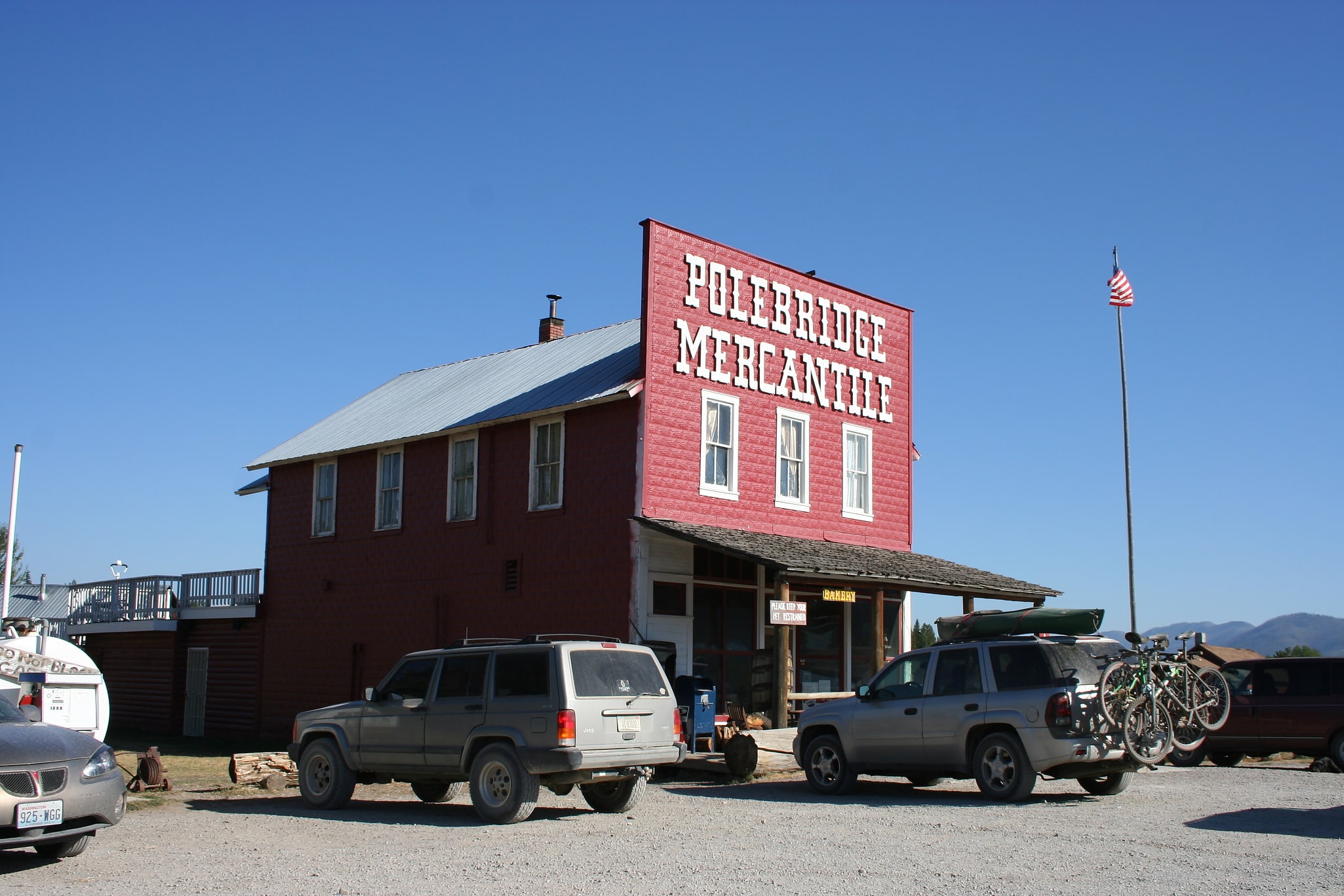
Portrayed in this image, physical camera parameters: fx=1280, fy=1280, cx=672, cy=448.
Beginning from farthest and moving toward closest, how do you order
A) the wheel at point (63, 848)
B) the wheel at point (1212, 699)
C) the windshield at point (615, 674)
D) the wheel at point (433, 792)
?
the wheel at point (433, 792) → the wheel at point (1212, 699) → the windshield at point (615, 674) → the wheel at point (63, 848)

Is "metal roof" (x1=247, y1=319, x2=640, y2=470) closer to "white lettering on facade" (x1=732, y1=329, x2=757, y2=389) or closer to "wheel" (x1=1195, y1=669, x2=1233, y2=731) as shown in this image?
"white lettering on facade" (x1=732, y1=329, x2=757, y2=389)

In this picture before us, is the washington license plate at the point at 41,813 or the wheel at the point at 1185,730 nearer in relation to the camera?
the washington license plate at the point at 41,813

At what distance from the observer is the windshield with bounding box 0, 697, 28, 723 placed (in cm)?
1083

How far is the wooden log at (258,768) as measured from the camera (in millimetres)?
16422

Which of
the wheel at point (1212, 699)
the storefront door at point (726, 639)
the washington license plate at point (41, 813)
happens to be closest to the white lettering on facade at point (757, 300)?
the storefront door at point (726, 639)

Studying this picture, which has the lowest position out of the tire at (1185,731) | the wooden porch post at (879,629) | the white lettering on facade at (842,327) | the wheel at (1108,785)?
the wheel at (1108,785)

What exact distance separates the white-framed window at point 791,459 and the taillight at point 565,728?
12057 mm

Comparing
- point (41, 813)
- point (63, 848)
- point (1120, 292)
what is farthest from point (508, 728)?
point (1120, 292)

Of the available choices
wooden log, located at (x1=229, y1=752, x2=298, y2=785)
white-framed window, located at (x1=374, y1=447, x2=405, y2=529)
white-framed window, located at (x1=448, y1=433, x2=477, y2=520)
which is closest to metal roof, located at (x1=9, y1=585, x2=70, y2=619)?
white-framed window, located at (x1=374, y1=447, x2=405, y2=529)

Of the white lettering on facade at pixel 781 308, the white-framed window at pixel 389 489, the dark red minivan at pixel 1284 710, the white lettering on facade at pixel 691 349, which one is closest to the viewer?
the dark red minivan at pixel 1284 710

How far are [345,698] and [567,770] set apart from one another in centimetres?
1597

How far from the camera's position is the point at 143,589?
1336 inches

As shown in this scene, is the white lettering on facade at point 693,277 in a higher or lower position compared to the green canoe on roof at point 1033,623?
higher

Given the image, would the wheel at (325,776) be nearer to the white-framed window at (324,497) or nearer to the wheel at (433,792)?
the wheel at (433,792)
